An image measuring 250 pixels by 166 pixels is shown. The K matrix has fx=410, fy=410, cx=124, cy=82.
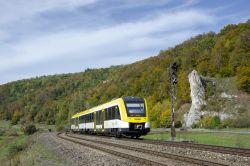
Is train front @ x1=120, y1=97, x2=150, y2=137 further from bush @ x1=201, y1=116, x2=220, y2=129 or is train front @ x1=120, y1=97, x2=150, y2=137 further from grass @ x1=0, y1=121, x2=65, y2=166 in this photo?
bush @ x1=201, y1=116, x2=220, y2=129

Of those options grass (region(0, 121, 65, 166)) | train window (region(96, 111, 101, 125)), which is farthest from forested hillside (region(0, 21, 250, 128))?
grass (region(0, 121, 65, 166))

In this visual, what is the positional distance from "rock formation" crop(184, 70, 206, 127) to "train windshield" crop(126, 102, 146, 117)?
41737 millimetres

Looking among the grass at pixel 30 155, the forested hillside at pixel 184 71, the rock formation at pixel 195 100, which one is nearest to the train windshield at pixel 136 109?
the grass at pixel 30 155

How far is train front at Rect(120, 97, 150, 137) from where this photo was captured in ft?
108

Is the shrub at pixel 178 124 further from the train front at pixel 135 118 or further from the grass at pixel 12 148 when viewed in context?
the train front at pixel 135 118

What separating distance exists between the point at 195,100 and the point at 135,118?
159 feet

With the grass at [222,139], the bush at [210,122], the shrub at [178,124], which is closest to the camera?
the grass at [222,139]

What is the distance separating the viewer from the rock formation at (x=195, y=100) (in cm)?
7644

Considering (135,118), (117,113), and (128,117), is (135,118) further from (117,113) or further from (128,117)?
(117,113)

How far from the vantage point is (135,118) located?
1303 inches

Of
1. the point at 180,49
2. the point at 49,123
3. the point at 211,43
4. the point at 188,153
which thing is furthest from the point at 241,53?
the point at 49,123

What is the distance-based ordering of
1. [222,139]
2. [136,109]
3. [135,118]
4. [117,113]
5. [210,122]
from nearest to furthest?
[135,118] → [222,139] → [136,109] → [117,113] → [210,122]

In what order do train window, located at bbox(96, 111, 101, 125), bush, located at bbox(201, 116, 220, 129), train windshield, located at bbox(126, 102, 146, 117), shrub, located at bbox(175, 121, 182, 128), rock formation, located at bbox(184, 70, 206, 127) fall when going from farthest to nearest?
shrub, located at bbox(175, 121, 182, 128) → rock formation, located at bbox(184, 70, 206, 127) → bush, located at bbox(201, 116, 220, 129) → train window, located at bbox(96, 111, 101, 125) → train windshield, located at bbox(126, 102, 146, 117)

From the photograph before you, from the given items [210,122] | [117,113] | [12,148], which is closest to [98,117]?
[117,113]
